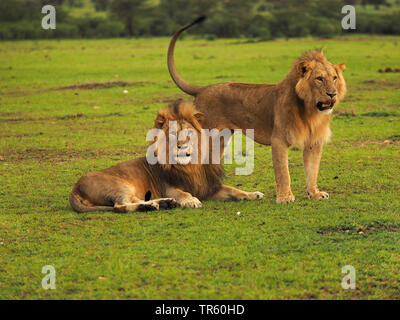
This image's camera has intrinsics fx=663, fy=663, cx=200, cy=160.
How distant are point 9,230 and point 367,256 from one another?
3017 mm

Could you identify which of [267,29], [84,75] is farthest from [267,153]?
[267,29]

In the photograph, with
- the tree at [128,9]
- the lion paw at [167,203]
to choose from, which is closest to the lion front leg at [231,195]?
the lion paw at [167,203]

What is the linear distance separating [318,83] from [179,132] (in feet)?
4.50

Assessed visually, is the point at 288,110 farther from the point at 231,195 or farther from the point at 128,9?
the point at 128,9

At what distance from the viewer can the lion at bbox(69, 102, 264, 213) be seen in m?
6.15

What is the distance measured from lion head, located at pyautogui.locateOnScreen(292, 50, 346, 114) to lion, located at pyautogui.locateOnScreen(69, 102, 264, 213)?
3.33ft

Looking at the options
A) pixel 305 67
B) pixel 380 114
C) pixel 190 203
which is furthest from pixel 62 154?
pixel 380 114

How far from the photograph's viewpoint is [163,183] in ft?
21.2

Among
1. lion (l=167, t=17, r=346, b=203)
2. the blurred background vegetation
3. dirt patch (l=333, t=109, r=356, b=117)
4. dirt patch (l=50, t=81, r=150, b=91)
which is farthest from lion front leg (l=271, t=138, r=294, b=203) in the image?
the blurred background vegetation

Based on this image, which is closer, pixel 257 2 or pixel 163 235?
pixel 163 235

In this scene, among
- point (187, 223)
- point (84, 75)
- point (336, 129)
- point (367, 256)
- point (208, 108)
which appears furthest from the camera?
point (84, 75)

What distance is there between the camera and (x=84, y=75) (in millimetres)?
18781

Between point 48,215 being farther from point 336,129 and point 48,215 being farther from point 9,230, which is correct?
point 336,129

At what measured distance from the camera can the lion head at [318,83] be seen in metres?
6.16
